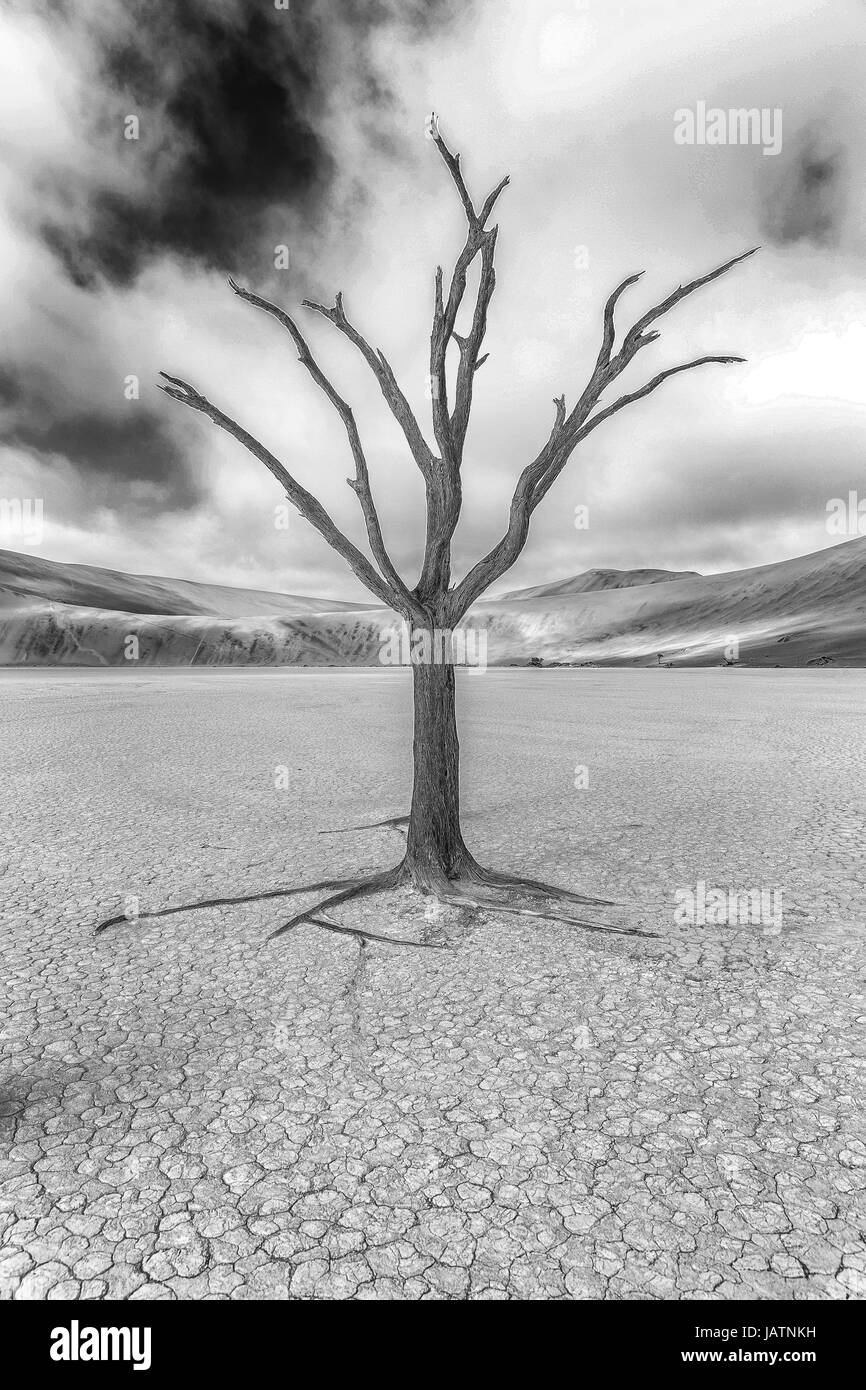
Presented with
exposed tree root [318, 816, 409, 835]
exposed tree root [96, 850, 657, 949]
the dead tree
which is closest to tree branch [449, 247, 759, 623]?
the dead tree

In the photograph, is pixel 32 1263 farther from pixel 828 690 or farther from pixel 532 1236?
pixel 828 690

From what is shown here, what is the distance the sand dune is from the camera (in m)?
134

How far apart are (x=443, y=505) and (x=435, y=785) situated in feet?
9.11

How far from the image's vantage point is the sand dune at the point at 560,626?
13412 cm

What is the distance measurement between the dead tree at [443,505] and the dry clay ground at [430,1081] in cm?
74

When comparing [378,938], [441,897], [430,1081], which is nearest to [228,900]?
[378,938]

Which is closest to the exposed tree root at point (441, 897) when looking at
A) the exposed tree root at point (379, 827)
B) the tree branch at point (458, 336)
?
the exposed tree root at point (379, 827)

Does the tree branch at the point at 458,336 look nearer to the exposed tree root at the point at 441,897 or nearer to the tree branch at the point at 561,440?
the tree branch at the point at 561,440

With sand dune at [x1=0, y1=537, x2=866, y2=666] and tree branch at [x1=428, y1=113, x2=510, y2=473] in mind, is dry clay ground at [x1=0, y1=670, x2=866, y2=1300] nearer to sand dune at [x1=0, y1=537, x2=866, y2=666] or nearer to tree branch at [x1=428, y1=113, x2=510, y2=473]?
tree branch at [x1=428, y1=113, x2=510, y2=473]

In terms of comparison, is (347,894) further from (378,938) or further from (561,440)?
(561,440)

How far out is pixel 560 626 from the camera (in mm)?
178875

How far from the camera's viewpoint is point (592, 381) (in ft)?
21.9

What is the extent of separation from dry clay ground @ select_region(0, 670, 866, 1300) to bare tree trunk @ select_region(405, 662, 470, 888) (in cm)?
59

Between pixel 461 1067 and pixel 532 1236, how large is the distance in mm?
1242
